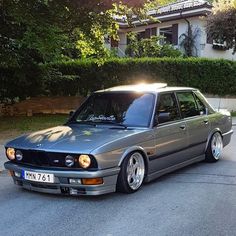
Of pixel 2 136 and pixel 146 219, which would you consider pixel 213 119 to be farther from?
pixel 2 136

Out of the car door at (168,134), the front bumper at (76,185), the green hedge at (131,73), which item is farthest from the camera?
the green hedge at (131,73)

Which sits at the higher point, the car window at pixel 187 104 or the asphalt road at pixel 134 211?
the car window at pixel 187 104

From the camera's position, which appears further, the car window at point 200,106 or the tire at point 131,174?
the car window at point 200,106

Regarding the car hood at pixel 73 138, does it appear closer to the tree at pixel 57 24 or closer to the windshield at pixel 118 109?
the windshield at pixel 118 109

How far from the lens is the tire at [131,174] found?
6438 mm

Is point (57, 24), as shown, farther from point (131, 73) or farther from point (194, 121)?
point (131, 73)

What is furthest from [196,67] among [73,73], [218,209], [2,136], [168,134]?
[218,209]

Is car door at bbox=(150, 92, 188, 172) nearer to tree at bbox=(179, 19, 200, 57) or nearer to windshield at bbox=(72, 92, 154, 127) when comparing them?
windshield at bbox=(72, 92, 154, 127)

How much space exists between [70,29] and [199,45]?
1558 centimetres

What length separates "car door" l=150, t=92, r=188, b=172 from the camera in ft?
23.7

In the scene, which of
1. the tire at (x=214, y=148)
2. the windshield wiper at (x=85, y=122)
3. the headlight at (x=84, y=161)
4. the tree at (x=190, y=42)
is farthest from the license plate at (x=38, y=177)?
the tree at (x=190, y=42)

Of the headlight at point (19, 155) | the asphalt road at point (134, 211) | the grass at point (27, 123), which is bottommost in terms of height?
the grass at point (27, 123)

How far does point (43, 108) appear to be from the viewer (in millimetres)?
21156

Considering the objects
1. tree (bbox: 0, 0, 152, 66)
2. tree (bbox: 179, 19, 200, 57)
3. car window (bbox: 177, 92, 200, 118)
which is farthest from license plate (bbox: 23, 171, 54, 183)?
tree (bbox: 179, 19, 200, 57)
